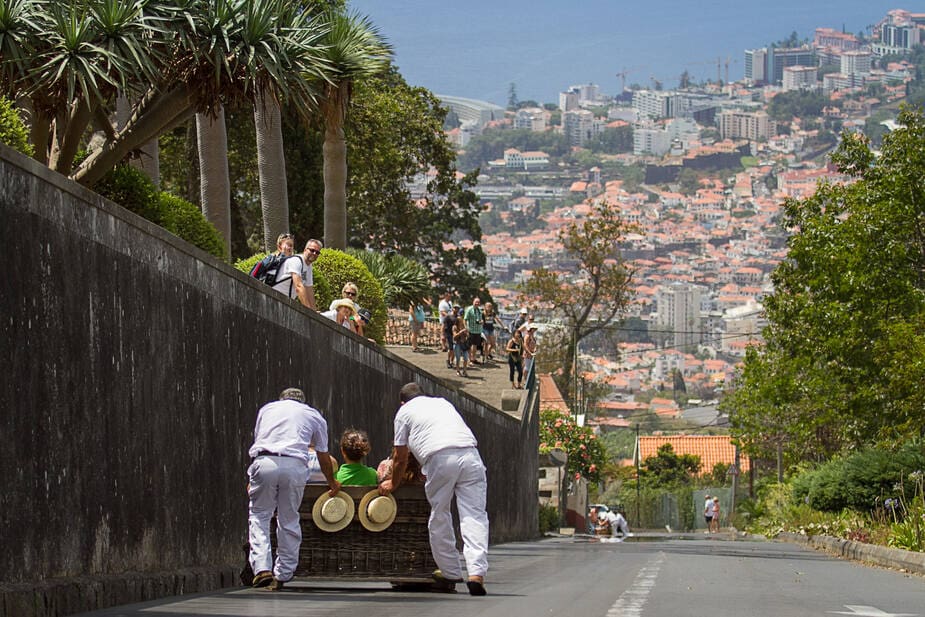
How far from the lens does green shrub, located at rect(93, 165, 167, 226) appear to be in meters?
18.6

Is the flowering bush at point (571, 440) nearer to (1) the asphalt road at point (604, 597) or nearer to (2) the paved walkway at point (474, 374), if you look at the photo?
(2) the paved walkway at point (474, 374)

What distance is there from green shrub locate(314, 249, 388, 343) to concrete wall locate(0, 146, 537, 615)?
12465mm

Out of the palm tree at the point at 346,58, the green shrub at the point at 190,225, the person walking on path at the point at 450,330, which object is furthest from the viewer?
the person walking on path at the point at 450,330

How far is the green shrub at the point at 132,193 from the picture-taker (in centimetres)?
1862

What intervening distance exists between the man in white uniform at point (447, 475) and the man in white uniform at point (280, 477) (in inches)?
28.7

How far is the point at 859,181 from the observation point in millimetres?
36344

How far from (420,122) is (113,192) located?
36.1m

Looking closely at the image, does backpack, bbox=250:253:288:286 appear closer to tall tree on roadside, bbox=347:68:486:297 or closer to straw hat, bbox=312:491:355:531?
straw hat, bbox=312:491:355:531

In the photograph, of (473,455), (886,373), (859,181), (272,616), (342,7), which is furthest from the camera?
(342,7)

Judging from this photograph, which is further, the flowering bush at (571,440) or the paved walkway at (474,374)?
the flowering bush at (571,440)

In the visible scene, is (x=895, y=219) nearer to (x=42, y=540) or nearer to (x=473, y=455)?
(x=473, y=455)

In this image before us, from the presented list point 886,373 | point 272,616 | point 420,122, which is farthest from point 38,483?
point 420,122

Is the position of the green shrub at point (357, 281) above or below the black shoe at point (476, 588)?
above

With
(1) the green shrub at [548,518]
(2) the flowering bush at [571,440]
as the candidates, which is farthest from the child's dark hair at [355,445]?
(2) the flowering bush at [571,440]
